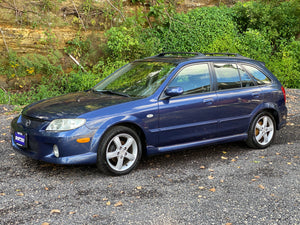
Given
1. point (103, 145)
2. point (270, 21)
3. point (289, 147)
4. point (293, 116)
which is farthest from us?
Result: point (270, 21)

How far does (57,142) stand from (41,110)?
26.7 inches

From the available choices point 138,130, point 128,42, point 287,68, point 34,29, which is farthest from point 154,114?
point 287,68

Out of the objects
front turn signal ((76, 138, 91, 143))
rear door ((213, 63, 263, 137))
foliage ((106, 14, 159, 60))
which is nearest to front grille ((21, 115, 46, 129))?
front turn signal ((76, 138, 91, 143))

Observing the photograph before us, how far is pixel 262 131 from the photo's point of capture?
7.01 m

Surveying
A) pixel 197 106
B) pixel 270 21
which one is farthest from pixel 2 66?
pixel 270 21

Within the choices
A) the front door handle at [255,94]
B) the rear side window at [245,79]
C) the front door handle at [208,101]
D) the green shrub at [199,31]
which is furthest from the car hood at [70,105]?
the green shrub at [199,31]

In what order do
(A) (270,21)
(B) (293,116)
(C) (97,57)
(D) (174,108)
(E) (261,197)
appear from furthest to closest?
(A) (270,21) → (C) (97,57) → (B) (293,116) → (D) (174,108) → (E) (261,197)

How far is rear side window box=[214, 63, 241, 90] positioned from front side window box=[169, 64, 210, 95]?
0.76ft

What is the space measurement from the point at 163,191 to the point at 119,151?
2.79 feet

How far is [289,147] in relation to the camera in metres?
7.15

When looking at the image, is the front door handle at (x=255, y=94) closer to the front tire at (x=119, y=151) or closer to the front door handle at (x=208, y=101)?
the front door handle at (x=208, y=101)

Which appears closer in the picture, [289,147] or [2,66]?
[289,147]

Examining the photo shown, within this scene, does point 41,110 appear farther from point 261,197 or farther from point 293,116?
point 293,116

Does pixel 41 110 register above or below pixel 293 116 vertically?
above
